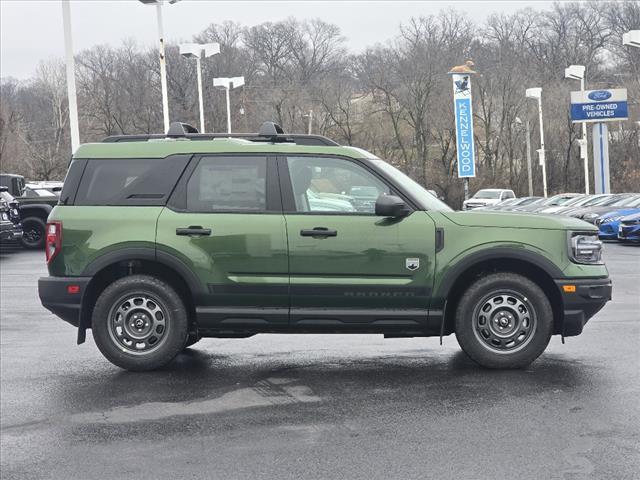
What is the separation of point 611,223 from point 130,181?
2091 cm

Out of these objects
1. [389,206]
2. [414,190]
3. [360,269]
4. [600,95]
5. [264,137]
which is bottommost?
[360,269]

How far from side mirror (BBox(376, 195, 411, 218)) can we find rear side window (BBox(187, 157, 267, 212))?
3.20ft

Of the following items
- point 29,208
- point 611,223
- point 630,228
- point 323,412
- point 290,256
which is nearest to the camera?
point 323,412

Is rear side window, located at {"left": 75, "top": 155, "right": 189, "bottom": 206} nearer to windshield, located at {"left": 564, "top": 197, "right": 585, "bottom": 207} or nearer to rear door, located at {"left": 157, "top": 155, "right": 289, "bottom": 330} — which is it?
rear door, located at {"left": 157, "top": 155, "right": 289, "bottom": 330}

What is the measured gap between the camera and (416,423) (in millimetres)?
5500

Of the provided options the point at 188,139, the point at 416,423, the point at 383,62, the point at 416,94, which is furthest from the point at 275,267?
the point at 383,62

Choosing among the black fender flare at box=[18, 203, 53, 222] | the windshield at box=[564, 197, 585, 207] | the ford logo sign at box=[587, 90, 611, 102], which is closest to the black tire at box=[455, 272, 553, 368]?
the black fender flare at box=[18, 203, 53, 222]

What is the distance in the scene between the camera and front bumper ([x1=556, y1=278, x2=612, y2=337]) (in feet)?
22.9

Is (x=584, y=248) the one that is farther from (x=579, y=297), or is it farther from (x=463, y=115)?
(x=463, y=115)

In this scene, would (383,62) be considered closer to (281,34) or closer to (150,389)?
(281,34)

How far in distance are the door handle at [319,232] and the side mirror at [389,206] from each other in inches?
16.0

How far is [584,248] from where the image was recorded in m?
7.08

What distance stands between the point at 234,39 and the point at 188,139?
85.2 m

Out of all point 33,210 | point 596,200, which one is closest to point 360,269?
point 33,210
